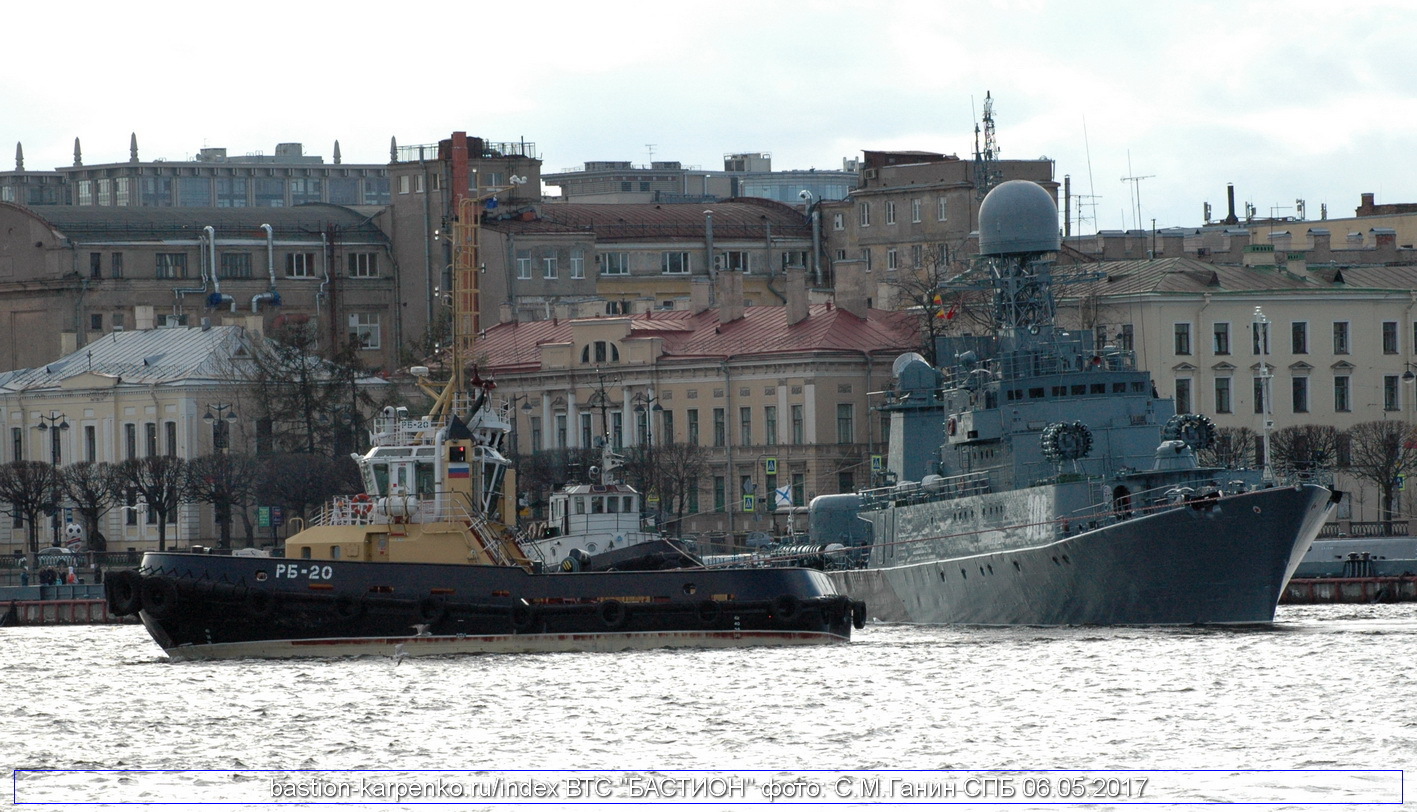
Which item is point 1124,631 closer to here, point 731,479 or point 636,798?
point 636,798

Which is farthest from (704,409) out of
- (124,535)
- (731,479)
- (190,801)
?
(190,801)

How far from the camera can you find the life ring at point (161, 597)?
5259 cm

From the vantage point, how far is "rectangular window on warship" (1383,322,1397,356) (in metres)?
103

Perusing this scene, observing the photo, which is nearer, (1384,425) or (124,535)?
(1384,425)

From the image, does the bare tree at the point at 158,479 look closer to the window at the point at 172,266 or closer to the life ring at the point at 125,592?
the window at the point at 172,266

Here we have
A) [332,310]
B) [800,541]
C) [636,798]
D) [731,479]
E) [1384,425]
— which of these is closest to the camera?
[636,798]

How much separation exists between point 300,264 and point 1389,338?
172 ft

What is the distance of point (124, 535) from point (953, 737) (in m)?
71.6

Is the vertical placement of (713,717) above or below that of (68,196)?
below

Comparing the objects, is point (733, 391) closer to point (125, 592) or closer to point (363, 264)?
point (363, 264)

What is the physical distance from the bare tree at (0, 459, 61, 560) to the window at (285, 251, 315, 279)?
35696mm

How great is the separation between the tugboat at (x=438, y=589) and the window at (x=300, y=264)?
81.7 metres

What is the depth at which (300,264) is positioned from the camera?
137 meters

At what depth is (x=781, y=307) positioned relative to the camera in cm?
10962
